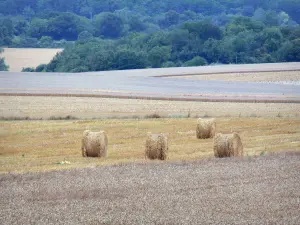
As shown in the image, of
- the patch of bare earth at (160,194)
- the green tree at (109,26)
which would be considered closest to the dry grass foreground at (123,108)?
the patch of bare earth at (160,194)

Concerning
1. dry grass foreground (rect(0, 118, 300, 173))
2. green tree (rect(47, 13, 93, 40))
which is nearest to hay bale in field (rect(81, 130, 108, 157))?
dry grass foreground (rect(0, 118, 300, 173))

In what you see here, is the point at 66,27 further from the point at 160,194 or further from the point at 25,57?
the point at 160,194

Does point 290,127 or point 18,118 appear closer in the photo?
point 290,127

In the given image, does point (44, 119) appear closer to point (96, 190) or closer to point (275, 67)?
point (96, 190)

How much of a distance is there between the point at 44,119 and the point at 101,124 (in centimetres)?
349

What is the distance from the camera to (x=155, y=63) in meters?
93.1

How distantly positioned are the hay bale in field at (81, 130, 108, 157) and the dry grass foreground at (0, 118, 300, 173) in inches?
12.7

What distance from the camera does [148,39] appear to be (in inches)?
3989

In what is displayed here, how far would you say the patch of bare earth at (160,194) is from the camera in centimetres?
1482

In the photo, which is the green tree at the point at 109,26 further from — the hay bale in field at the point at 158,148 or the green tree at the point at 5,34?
the hay bale in field at the point at 158,148

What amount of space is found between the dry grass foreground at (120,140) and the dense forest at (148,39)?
2063 inches

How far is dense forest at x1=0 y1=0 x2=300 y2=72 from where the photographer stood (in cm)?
9031

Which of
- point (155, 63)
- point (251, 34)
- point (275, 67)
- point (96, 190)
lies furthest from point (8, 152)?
point (251, 34)

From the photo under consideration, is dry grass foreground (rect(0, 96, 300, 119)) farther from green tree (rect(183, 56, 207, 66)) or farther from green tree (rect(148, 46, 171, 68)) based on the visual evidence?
green tree (rect(148, 46, 171, 68))
